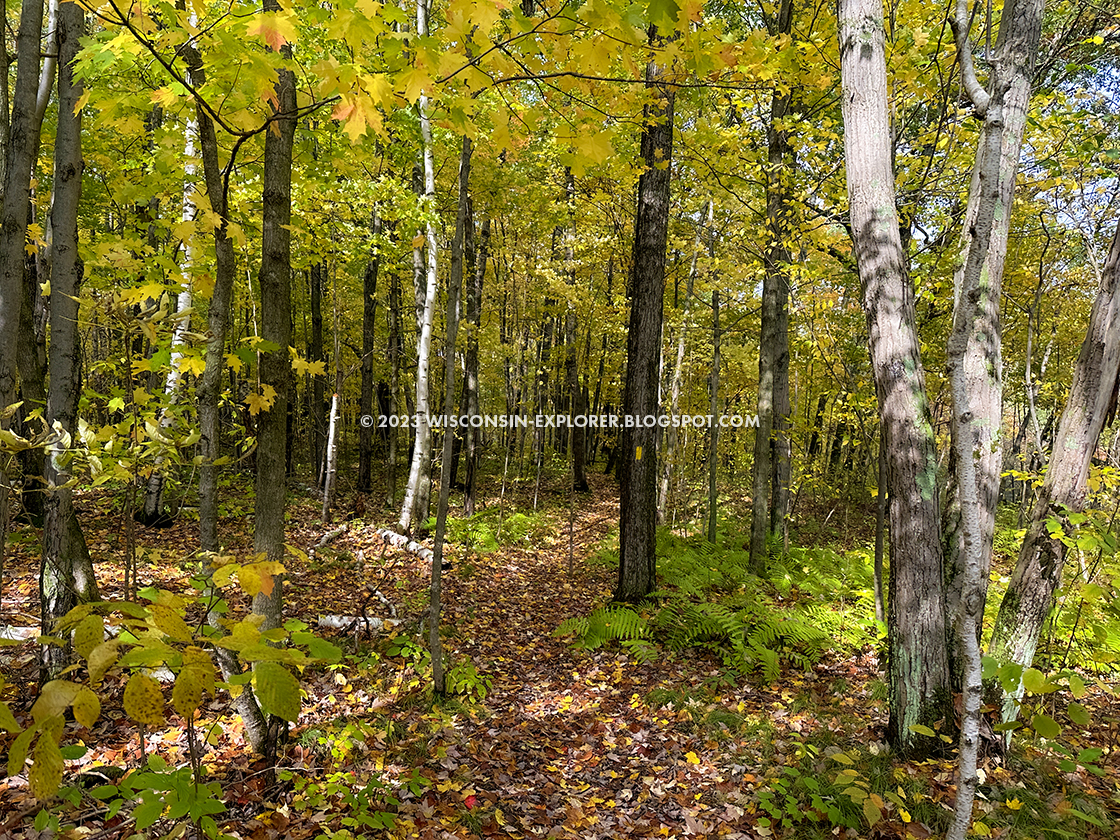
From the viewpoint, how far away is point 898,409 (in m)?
3.24

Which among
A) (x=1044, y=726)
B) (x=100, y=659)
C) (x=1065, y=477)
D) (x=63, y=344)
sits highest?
(x=63, y=344)

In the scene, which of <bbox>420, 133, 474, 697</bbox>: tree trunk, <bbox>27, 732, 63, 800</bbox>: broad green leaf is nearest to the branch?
<bbox>420, 133, 474, 697</bbox>: tree trunk

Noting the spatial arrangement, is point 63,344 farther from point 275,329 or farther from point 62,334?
point 275,329

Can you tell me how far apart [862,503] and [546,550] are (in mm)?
11458

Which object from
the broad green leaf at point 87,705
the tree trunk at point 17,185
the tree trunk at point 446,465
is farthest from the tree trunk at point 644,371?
the broad green leaf at point 87,705

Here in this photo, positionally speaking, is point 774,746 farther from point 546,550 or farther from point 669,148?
point 546,550

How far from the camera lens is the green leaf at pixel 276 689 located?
4.24 ft

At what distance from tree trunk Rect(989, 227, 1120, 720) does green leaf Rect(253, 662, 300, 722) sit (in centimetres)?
395

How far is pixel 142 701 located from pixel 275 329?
75.8 inches

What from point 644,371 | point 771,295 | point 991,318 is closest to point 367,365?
point 644,371

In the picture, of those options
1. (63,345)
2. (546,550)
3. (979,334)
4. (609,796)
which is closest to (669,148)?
(979,334)

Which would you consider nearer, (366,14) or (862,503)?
(366,14)

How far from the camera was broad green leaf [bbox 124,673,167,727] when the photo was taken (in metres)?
1.26

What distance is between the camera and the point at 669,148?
5984 millimetres
